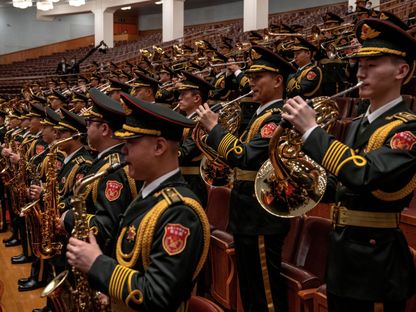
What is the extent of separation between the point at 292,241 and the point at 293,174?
1.16 meters

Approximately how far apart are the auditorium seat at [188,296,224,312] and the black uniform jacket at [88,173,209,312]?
0.41 ft

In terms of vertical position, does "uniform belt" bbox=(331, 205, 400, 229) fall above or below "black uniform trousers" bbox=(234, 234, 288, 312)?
above

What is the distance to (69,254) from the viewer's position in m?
1.88

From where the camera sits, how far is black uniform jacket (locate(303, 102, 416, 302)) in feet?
6.33

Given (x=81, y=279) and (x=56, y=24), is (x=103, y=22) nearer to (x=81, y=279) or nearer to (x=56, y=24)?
(x=56, y=24)

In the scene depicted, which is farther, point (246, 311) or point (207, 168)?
point (207, 168)

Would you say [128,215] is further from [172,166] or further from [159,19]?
[159,19]

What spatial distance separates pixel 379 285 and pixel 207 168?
2086 mm

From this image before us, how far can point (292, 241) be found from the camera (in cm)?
356

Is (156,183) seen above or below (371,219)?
above

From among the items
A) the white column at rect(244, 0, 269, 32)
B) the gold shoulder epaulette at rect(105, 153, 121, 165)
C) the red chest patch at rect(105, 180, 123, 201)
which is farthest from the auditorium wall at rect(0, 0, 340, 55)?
the red chest patch at rect(105, 180, 123, 201)

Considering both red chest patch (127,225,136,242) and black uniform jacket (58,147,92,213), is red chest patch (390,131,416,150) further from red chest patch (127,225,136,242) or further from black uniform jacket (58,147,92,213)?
black uniform jacket (58,147,92,213)

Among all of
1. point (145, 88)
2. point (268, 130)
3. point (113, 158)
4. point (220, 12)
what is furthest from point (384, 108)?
point (220, 12)

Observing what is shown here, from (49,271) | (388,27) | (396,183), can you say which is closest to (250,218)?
(396,183)
